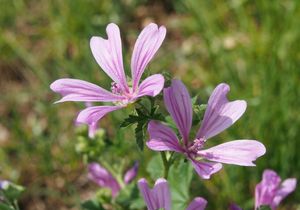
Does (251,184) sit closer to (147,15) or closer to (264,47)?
(264,47)

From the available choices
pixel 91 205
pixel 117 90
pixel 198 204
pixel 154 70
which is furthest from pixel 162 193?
pixel 154 70

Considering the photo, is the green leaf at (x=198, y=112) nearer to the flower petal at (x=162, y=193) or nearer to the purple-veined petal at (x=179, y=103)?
the purple-veined petal at (x=179, y=103)

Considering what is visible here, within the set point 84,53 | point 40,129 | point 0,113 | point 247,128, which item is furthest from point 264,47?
point 0,113

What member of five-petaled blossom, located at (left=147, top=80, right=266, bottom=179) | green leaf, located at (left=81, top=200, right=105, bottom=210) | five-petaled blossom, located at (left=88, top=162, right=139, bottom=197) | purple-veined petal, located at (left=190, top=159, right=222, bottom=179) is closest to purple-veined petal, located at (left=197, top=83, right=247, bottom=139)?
five-petaled blossom, located at (left=147, top=80, right=266, bottom=179)

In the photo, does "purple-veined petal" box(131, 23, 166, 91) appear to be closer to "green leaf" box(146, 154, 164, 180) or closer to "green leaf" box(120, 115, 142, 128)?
"green leaf" box(120, 115, 142, 128)

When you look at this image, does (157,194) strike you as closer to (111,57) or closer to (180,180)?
(111,57)

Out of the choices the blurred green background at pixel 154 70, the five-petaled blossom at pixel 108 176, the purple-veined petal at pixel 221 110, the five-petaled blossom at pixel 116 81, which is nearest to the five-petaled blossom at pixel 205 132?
the purple-veined petal at pixel 221 110
